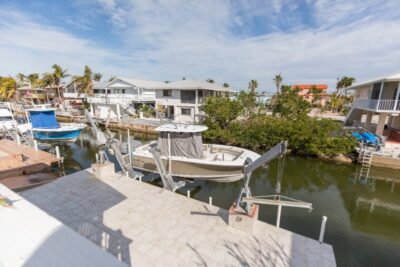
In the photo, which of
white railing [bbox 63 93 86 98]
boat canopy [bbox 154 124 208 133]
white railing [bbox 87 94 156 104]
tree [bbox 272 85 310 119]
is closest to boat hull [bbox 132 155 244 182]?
boat canopy [bbox 154 124 208 133]

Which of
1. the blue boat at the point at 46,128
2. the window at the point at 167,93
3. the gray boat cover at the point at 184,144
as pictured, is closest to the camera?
the gray boat cover at the point at 184,144

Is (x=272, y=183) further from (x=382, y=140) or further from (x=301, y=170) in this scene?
(x=382, y=140)

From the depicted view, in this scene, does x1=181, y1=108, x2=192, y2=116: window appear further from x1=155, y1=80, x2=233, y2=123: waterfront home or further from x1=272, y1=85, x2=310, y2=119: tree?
x1=272, y1=85, x2=310, y2=119: tree

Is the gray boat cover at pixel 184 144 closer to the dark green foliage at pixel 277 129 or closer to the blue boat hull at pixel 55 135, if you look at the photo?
the dark green foliage at pixel 277 129

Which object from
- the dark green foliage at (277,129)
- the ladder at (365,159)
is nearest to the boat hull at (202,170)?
the dark green foliage at (277,129)

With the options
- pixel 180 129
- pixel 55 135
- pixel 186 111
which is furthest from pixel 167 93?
pixel 180 129

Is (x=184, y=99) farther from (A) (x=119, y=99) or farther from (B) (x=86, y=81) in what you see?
(B) (x=86, y=81)
